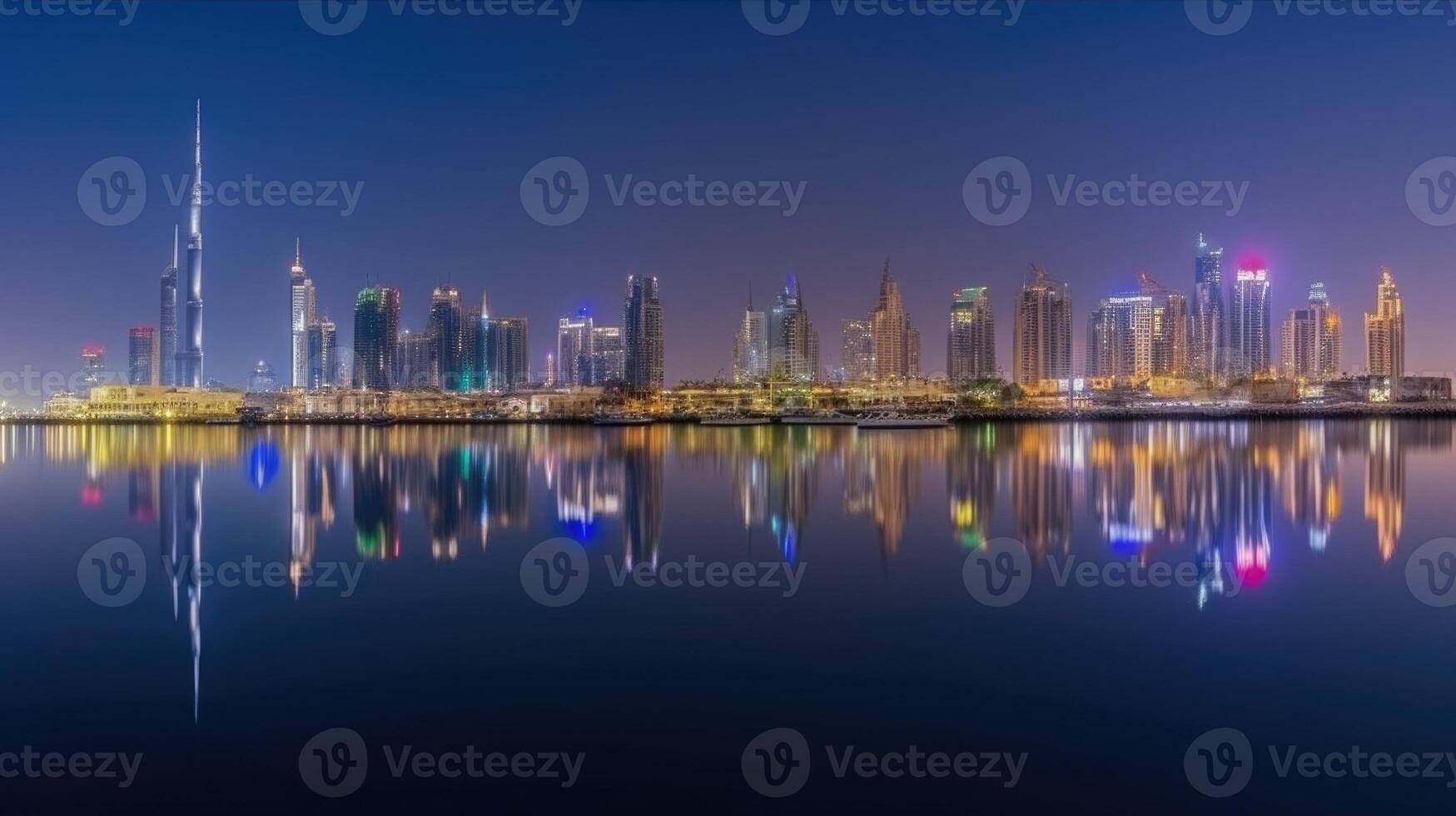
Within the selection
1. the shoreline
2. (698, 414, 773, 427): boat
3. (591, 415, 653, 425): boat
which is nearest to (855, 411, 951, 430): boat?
the shoreline

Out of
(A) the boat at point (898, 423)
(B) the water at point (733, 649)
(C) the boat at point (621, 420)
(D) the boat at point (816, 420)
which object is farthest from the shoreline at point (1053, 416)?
(B) the water at point (733, 649)

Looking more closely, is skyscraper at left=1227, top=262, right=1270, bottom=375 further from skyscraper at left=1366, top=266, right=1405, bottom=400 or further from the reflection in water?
the reflection in water

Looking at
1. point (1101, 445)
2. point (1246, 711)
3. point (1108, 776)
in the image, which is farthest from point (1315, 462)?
point (1108, 776)

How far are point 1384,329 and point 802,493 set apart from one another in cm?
14907

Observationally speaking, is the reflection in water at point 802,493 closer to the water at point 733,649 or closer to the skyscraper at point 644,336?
the water at point 733,649

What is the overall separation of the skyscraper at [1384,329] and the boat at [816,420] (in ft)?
308

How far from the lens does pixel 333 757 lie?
6.08 meters

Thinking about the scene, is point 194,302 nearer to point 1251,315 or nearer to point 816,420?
point 816,420

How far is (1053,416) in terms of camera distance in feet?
298

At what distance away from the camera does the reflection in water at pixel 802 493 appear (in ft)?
46.2

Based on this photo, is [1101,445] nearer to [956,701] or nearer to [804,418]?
[956,701]

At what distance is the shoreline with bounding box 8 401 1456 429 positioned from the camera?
9006 cm

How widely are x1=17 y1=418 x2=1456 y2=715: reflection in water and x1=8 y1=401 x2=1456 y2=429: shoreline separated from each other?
4797 cm

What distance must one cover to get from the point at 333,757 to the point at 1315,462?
31929 millimetres
